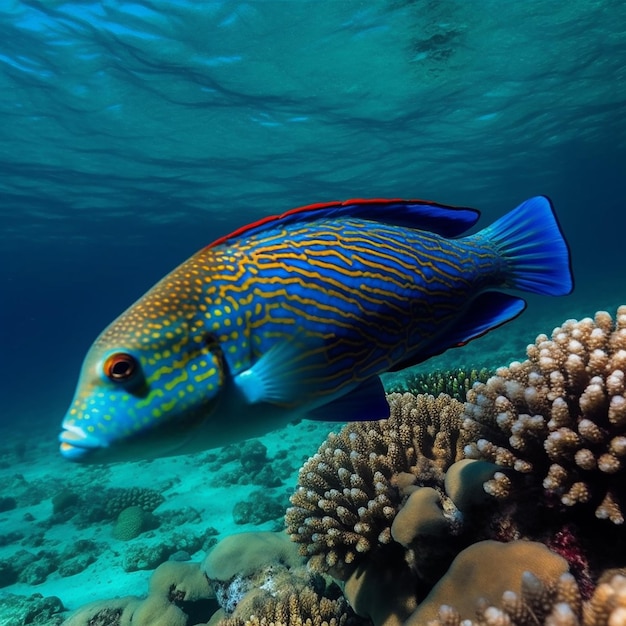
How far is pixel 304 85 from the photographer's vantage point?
18.3 meters

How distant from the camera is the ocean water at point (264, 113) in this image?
14312 mm

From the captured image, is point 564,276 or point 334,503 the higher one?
point 564,276

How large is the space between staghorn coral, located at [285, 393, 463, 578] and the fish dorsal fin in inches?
77.7

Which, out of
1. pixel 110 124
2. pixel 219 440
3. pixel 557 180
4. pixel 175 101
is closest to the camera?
pixel 219 440

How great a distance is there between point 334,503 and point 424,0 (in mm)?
16778

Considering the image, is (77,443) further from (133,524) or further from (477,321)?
(133,524)

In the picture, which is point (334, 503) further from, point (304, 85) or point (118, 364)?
point (304, 85)

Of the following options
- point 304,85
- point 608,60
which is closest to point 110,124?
point 304,85

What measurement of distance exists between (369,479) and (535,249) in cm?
247

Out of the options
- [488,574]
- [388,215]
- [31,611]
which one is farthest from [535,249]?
[31,611]

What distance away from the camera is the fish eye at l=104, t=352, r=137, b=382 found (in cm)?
128

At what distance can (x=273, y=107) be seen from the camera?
1973 cm

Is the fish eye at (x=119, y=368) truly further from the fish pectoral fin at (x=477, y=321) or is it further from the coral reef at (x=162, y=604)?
the coral reef at (x=162, y=604)

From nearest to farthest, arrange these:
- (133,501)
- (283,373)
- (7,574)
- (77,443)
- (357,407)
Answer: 1. (77,443)
2. (283,373)
3. (357,407)
4. (7,574)
5. (133,501)
